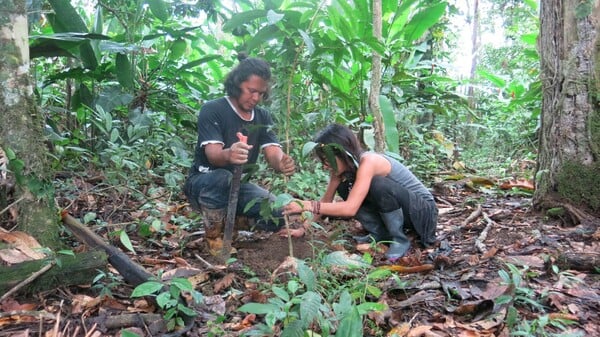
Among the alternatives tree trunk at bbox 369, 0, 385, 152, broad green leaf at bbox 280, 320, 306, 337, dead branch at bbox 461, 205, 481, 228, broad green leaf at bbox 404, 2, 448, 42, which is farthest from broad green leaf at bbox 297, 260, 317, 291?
broad green leaf at bbox 404, 2, 448, 42

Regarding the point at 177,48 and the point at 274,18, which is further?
the point at 177,48

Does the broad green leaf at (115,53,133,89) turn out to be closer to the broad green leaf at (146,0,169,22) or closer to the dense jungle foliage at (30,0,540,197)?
the dense jungle foliage at (30,0,540,197)

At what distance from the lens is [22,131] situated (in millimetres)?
2283

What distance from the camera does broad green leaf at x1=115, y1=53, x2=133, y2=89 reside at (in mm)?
3885

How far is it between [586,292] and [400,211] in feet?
4.04

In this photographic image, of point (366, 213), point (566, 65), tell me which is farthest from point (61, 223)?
point (566, 65)

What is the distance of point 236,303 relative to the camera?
2195mm

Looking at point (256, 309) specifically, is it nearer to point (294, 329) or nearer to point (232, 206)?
point (294, 329)

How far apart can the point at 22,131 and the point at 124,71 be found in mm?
1742

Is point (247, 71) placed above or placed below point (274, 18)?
below

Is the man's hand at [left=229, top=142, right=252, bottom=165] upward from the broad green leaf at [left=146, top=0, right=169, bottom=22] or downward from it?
downward

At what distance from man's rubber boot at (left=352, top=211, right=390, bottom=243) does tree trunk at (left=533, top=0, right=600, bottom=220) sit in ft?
3.59

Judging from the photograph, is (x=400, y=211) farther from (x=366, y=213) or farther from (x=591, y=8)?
(x=591, y=8)

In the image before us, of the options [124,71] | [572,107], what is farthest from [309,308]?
[124,71]
